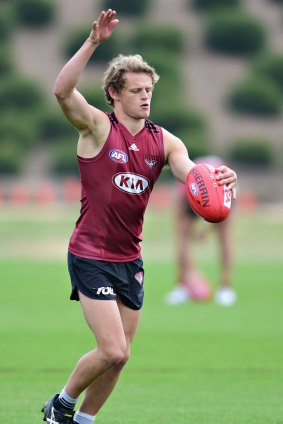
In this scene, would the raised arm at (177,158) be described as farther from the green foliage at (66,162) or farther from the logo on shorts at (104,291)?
the green foliage at (66,162)

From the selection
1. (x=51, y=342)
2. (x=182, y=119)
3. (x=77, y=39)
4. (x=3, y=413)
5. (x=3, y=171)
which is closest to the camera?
(x=3, y=413)

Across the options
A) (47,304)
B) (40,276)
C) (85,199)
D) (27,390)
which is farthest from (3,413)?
(40,276)

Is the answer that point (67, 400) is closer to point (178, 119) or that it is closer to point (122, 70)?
point (122, 70)

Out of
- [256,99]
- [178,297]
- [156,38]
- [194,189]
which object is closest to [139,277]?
[194,189]

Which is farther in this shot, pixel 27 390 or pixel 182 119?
pixel 182 119

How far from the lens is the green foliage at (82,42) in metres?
58.4

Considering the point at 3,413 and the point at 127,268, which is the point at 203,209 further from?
the point at 3,413

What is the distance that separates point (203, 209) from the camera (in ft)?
24.9

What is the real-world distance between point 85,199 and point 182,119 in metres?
46.9

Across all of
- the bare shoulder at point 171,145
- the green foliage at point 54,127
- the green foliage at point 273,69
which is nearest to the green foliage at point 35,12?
the green foliage at point 54,127

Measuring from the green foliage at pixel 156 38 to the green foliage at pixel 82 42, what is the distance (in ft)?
3.77

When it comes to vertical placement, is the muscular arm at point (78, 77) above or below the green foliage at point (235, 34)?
below

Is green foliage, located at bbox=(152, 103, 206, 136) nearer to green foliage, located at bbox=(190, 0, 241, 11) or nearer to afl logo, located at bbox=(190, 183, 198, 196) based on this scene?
green foliage, located at bbox=(190, 0, 241, 11)

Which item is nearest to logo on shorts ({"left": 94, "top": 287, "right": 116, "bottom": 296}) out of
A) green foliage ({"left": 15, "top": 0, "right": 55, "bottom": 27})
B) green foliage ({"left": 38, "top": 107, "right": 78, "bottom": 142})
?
green foliage ({"left": 38, "top": 107, "right": 78, "bottom": 142})
